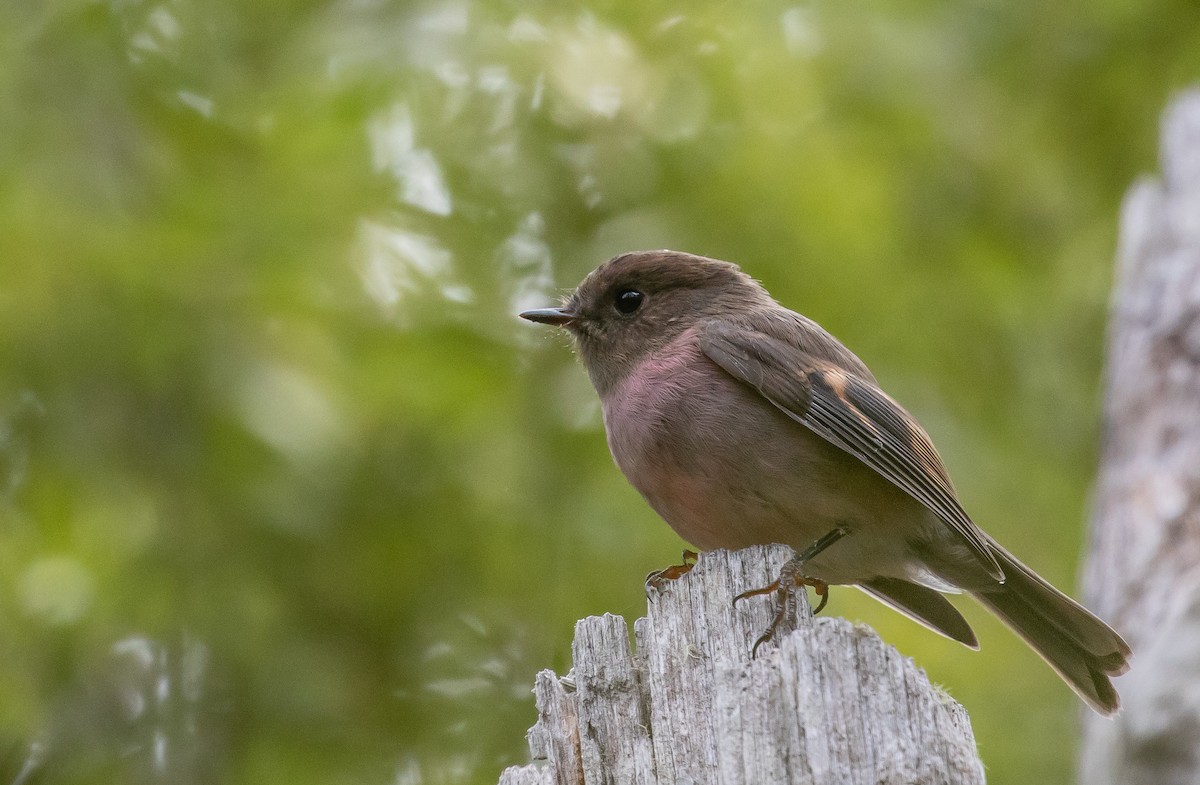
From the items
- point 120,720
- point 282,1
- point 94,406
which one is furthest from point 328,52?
point 120,720

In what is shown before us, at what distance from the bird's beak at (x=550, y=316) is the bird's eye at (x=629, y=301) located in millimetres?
199

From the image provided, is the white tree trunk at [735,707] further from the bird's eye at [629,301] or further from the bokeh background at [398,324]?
the bird's eye at [629,301]

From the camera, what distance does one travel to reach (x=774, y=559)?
12.0 ft

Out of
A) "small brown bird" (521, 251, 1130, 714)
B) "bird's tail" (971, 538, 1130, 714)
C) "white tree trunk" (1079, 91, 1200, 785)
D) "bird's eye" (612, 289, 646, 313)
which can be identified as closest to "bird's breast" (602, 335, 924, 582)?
"small brown bird" (521, 251, 1130, 714)

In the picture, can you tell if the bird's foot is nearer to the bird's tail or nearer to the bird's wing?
the bird's wing

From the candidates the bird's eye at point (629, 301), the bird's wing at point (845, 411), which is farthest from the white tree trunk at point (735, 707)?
the bird's eye at point (629, 301)

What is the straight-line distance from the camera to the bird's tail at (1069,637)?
4.75 meters

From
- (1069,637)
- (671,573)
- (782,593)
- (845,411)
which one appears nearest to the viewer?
(782,593)

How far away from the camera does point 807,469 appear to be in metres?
4.57

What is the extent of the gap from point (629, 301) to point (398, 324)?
0.99 metres

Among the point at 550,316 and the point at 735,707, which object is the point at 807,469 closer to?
the point at 550,316

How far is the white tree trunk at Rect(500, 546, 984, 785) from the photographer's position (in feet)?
9.52

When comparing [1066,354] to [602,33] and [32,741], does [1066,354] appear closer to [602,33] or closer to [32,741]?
[602,33]

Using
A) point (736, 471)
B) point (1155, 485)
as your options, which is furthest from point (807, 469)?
point (1155, 485)
